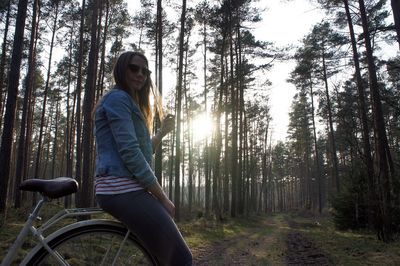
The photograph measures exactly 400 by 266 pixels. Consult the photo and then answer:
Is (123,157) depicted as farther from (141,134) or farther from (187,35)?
(187,35)

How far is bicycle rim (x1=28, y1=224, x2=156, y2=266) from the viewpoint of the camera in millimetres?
2381

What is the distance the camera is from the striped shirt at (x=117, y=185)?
2312 millimetres

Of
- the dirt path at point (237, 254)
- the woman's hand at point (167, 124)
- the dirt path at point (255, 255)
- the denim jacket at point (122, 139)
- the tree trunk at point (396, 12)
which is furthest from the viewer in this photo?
the dirt path at point (237, 254)

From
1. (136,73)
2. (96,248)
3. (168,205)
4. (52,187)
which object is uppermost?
(136,73)

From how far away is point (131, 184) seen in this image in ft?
7.64

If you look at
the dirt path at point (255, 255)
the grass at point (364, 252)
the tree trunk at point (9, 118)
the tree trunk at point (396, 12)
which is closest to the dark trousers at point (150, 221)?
the dirt path at point (255, 255)

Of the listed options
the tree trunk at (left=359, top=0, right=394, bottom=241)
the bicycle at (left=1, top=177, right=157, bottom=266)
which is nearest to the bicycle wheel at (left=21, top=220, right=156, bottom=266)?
the bicycle at (left=1, top=177, right=157, bottom=266)

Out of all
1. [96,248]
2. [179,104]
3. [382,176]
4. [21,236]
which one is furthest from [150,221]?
[179,104]

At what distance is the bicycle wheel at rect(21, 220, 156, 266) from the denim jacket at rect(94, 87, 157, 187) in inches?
15.6

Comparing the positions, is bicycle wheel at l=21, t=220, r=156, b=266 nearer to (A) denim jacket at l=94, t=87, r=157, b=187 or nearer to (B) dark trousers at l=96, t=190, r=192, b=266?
(B) dark trousers at l=96, t=190, r=192, b=266

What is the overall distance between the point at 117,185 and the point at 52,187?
505mm

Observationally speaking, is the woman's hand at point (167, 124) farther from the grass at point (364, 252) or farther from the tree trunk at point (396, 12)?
the tree trunk at point (396, 12)

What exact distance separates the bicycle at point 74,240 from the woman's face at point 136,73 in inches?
32.5

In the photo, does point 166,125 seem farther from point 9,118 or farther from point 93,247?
point 9,118
